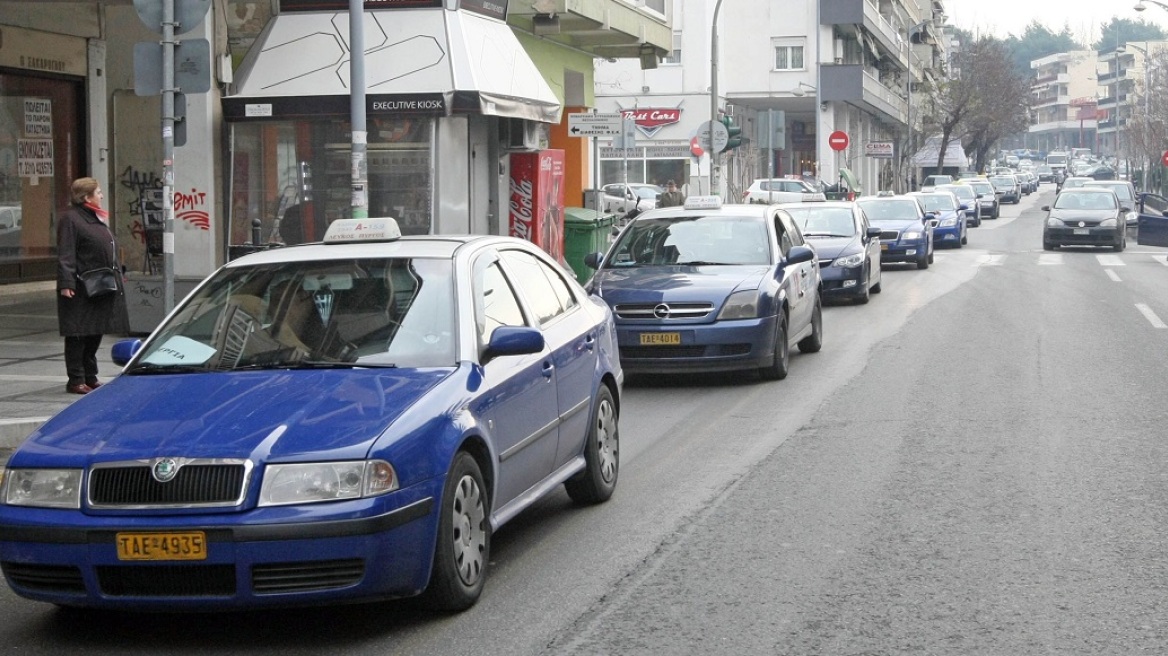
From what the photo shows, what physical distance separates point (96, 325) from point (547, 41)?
16426 mm

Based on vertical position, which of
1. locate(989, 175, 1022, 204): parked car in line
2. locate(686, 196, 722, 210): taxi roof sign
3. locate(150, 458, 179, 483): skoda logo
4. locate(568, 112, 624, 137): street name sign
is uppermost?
locate(989, 175, 1022, 204): parked car in line

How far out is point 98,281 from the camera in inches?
475

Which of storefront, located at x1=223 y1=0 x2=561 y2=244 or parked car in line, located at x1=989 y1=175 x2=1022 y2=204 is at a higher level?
parked car in line, located at x1=989 y1=175 x2=1022 y2=204

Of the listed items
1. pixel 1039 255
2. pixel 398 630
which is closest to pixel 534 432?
pixel 398 630

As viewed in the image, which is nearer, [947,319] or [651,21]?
[947,319]

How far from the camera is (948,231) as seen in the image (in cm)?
3922

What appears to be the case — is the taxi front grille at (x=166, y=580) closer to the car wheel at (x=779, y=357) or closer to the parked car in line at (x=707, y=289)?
the parked car in line at (x=707, y=289)

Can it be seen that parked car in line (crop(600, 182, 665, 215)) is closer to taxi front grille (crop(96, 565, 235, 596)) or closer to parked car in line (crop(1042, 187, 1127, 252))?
parked car in line (crop(1042, 187, 1127, 252))

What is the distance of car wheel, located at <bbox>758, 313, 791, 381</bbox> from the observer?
13500mm

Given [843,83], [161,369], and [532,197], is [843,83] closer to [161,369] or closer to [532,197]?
[532,197]

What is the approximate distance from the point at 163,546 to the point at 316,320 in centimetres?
160

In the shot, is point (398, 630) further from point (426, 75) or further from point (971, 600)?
point (426, 75)

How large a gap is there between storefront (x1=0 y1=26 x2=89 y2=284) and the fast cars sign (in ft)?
132

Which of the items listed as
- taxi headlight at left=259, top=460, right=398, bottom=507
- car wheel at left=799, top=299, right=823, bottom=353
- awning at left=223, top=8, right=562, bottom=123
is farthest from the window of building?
taxi headlight at left=259, top=460, right=398, bottom=507
